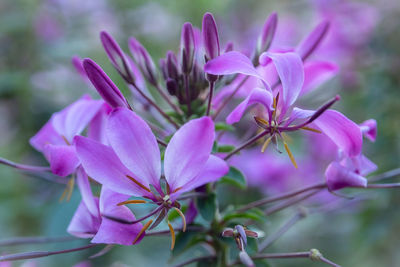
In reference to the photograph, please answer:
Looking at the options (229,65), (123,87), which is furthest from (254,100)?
(123,87)

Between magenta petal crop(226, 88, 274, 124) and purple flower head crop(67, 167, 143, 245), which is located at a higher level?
magenta petal crop(226, 88, 274, 124)

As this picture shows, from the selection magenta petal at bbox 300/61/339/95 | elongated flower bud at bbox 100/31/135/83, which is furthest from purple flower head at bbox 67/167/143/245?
magenta petal at bbox 300/61/339/95

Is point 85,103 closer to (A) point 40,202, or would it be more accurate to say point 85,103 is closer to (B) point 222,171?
(B) point 222,171

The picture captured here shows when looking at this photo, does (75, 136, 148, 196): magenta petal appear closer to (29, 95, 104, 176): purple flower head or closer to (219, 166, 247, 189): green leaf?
(29, 95, 104, 176): purple flower head

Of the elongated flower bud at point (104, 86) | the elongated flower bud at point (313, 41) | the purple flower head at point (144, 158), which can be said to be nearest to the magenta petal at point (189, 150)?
the purple flower head at point (144, 158)

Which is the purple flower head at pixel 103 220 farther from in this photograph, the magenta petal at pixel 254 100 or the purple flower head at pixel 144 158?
the magenta petal at pixel 254 100

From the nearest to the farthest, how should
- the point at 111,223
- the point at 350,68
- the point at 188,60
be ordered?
the point at 111,223 < the point at 188,60 < the point at 350,68

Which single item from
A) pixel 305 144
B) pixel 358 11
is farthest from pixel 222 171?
pixel 358 11
